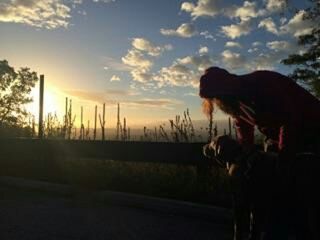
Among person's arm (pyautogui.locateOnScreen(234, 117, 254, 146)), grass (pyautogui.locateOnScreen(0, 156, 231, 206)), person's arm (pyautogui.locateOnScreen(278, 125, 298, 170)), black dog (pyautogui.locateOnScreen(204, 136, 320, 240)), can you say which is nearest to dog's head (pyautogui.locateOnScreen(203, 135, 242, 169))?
black dog (pyautogui.locateOnScreen(204, 136, 320, 240))

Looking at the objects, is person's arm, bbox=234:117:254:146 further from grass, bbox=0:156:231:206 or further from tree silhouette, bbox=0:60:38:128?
tree silhouette, bbox=0:60:38:128

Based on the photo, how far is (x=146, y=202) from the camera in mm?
7461

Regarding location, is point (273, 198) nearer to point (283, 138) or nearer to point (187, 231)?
point (283, 138)

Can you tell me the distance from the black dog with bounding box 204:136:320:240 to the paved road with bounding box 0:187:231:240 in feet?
7.17

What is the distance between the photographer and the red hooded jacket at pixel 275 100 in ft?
11.5

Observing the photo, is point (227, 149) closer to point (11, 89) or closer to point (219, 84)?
point (219, 84)

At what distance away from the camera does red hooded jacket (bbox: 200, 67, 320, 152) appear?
3.52m

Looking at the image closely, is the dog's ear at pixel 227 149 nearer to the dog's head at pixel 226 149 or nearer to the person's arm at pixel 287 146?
A: the dog's head at pixel 226 149

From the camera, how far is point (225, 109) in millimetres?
3826

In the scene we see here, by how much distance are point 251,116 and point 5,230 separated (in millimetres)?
3651

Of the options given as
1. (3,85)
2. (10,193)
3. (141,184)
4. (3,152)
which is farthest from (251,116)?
(3,85)

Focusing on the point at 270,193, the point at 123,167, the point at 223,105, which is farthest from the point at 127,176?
the point at 270,193

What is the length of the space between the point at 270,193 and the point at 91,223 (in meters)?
3.41

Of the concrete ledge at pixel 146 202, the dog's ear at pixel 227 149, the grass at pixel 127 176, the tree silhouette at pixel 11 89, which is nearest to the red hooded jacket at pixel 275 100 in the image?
the dog's ear at pixel 227 149
